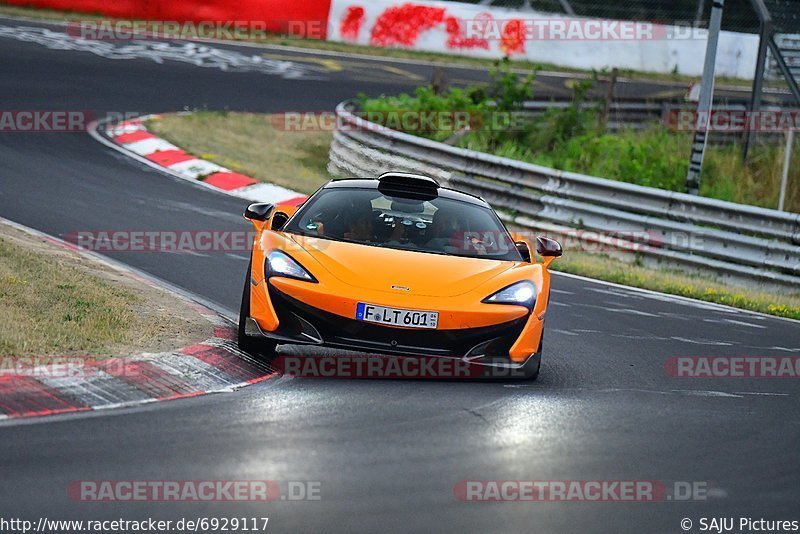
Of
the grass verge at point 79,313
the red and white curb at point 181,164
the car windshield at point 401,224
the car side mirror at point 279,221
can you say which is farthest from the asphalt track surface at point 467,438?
the red and white curb at point 181,164

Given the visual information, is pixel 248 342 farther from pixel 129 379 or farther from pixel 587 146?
pixel 587 146

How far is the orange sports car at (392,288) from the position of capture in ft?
25.6

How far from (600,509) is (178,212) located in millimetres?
9607

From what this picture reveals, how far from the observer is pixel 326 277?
795 cm

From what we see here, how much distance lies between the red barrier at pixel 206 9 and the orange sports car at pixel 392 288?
66.9 ft

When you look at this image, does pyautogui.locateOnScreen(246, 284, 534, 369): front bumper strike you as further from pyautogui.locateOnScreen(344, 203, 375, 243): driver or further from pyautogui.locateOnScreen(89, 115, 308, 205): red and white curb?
pyautogui.locateOnScreen(89, 115, 308, 205): red and white curb

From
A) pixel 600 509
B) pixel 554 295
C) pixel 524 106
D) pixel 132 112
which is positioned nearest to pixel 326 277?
pixel 600 509

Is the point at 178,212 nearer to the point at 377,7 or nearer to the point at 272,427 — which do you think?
the point at 272,427

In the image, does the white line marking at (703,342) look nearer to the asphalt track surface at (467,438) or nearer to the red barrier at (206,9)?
the asphalt track surface at (467,438)

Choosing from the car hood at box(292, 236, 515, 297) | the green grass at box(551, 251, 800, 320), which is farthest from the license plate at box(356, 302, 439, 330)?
the green grass at box(551, 251, 800, 320)

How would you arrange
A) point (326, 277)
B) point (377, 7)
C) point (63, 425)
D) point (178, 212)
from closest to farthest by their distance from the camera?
point (63, 425), point (326, 277), point (178, 212), point (377, 7)

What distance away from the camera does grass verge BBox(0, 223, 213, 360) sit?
7555 millimetres

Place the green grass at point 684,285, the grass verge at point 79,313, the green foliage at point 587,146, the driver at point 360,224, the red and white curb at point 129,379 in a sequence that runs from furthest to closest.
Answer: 1. the green foliage at point 587,146
2. the green grass at point 684,285
3. the driver at point 360,224
4. the grass verge at point 79,313
5. the red and white curb at point 129,379

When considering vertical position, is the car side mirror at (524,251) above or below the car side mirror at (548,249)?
below
